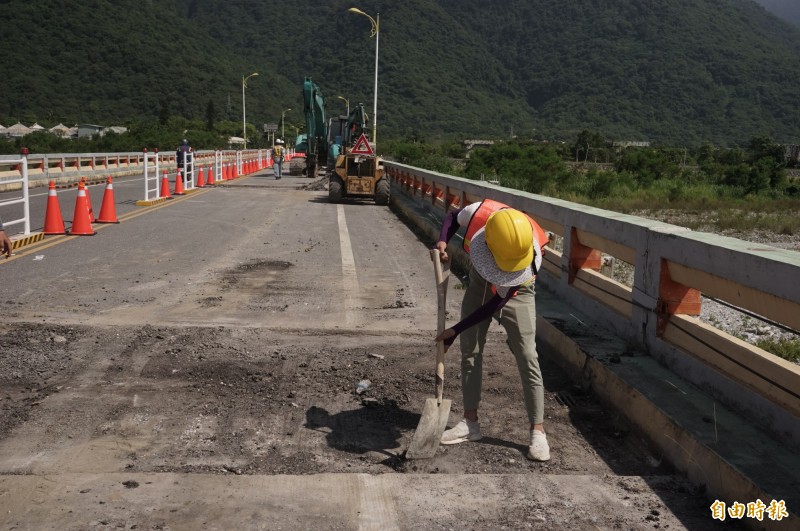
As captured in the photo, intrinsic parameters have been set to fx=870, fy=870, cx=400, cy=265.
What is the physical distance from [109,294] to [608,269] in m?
5.41

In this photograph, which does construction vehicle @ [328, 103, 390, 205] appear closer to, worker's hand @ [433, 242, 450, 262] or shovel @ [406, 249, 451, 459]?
worker's hand @ [433, 242, 450, 262]

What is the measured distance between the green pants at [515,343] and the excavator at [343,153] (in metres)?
19.6

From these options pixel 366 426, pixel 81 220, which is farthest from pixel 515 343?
pixel 81 220

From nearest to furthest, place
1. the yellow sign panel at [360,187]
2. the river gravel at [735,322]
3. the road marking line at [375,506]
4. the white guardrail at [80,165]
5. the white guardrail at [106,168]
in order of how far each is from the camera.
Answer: the road marking line at [375,506]
the river gravel at [735,322]
the yellow sign panel at [360,187]
the white guardrail at [106,168]
the white guardrail at [80,165]

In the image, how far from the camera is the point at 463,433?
5344 mm

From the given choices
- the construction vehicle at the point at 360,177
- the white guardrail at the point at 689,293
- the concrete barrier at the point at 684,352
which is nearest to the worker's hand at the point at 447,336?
the concrete barrier at the point at 684,352

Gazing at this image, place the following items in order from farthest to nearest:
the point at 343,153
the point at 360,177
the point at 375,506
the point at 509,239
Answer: the point at 343,153 < the point at 360,177 < the point at 509,239 < the point at 375,506

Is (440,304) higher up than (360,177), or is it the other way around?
(440,304)

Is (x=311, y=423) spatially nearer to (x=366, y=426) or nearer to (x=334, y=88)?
(x=366, y=426)

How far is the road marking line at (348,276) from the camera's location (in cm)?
911

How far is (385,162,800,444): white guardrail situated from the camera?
15.9 feet

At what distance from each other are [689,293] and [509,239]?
2088mm

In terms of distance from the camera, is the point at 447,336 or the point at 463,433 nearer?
the point at 447,336

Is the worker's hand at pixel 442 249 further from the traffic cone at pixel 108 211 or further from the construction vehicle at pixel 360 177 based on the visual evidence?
the construction vehicle at pixel 360 177
